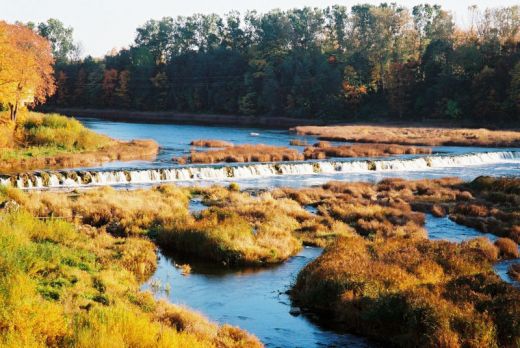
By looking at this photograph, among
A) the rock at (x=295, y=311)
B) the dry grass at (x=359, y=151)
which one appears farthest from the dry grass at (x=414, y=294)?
the dry grass at (x=359, y=151)

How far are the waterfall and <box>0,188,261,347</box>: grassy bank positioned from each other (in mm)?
15414

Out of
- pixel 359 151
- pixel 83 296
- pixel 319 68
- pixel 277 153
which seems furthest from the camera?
pixel 319 68

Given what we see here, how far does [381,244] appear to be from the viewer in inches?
778

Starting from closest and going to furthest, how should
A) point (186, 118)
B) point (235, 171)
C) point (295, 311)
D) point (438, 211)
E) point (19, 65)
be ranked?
1. point (295, 311)
2. point (438, 211)
3. point (235, 171)
4. point (19, 65)
5. point (186, 118)

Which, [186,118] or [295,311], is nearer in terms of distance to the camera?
[295,311]

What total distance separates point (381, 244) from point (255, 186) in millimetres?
18533

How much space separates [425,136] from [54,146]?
1822 inches

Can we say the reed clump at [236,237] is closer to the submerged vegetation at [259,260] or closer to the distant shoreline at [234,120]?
the submerged vegetation at [259,260]

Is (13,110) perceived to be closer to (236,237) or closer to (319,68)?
(236,237)

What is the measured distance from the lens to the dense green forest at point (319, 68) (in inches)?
3812

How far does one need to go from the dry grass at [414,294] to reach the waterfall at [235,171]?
2255 centimetres

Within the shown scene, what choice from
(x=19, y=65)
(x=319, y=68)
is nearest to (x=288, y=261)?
(x=19, y=65)

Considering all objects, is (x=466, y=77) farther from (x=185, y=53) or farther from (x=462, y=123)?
(x=185, y=53)

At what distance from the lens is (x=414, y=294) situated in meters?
13.6
